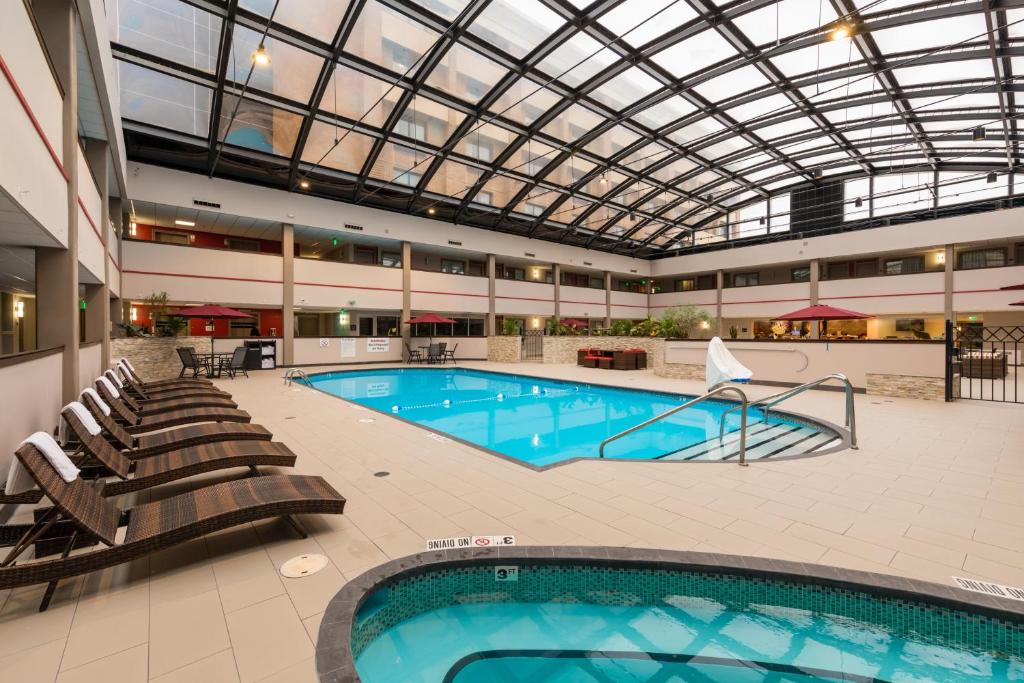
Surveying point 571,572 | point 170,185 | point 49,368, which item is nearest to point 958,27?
point 571,572

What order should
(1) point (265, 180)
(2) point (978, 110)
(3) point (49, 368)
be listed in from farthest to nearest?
(1) point (265, 180) → (2) point (978, 110) → (3) point (49, 368)

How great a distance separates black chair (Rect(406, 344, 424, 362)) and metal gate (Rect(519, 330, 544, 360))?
4.51 m

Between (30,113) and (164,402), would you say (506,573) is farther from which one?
(164,402)

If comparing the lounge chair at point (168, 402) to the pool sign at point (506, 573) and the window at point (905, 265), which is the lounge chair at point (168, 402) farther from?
the window at point (905, 265)

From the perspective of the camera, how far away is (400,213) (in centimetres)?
1792

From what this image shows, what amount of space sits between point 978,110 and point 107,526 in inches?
785

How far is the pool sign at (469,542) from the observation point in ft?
8.91

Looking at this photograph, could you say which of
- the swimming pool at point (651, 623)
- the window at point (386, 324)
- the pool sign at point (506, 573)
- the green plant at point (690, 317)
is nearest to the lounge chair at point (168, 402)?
the swimming pool at point (651, 623)

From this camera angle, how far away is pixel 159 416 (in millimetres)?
5188

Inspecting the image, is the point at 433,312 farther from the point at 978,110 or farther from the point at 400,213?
the point at 978,110

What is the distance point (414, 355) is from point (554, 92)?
11.6 m

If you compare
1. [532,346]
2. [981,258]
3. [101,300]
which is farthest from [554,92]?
[981,258]

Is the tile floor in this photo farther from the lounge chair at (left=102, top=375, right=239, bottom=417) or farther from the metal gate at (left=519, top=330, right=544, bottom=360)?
the metal gate at (left=519, top=330, right=544, bottom=360)

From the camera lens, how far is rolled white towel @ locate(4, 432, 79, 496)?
2.26 meters
